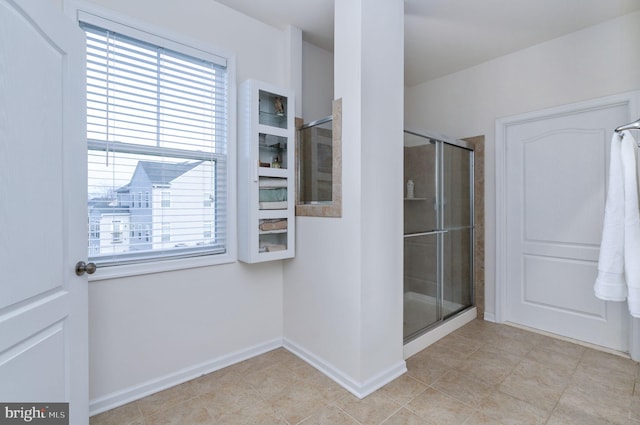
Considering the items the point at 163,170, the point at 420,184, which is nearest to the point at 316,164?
the point at 420,184

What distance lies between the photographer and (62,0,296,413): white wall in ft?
5.93

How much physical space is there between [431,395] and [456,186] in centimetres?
192

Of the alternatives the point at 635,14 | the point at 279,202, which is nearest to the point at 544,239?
the point at 635,14

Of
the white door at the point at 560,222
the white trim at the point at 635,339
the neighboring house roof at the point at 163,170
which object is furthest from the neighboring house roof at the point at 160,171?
the white trim at the point at 635,339

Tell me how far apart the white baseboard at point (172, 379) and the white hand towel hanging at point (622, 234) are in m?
2.21

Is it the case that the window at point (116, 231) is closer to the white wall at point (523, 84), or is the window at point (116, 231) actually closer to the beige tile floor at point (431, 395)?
the beige tile floor at point (431, 395)

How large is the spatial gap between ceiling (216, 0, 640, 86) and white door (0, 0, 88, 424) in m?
1.38

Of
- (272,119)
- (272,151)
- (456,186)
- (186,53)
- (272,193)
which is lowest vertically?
(272,193)

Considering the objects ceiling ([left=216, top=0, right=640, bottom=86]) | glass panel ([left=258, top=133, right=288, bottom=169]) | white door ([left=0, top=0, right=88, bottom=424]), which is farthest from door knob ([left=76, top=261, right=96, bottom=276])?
ceiling ([left=216, top=0, right=640, bottom=86])

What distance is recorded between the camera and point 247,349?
7.79 feet

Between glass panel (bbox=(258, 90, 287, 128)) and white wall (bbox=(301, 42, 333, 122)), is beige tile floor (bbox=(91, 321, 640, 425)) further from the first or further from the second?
white wall (bbox=(301, 42, 333, 122))

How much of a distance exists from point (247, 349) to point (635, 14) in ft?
12.9

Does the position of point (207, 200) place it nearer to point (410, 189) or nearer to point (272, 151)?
point (272, 151)

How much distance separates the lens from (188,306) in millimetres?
2102
